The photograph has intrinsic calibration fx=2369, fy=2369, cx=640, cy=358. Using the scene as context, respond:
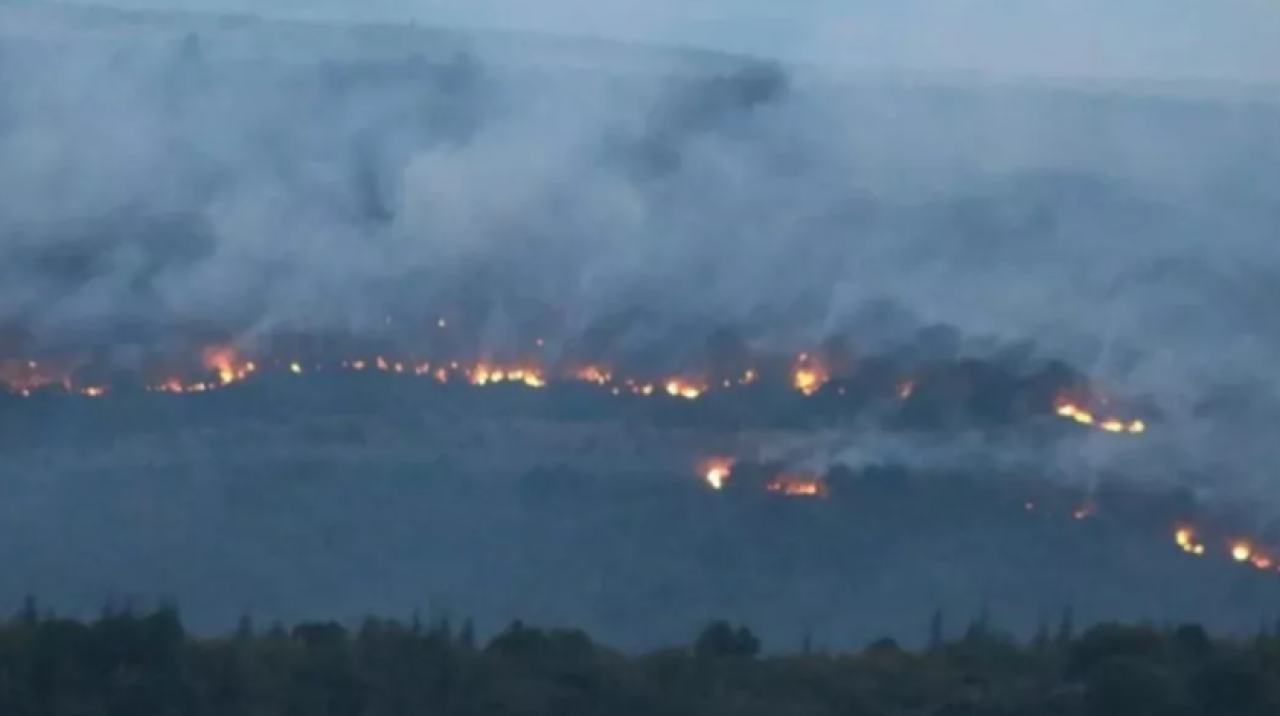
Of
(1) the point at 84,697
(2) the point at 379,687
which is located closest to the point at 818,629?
(2) the point at 379,687

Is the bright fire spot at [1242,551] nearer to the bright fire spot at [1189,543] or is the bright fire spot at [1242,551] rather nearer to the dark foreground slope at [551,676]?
the bright fire spot at [1189,543]

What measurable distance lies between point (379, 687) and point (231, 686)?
4.49 ft

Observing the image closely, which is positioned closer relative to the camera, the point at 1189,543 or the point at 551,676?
the point at 551,676

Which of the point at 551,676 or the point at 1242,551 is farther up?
the point at 1242,551

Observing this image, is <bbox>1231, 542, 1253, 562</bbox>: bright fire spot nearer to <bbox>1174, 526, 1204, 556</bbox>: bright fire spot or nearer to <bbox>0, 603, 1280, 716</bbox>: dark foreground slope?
<bbox>1174, 526, 1204, 556</bbox>: bright fire spot

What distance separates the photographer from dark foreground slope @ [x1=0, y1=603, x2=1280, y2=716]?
70.3 ft

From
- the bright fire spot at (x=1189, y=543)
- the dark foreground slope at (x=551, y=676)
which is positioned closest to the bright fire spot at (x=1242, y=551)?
the bright fire spot at (x=1189, y=543)

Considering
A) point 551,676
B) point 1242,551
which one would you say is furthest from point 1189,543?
point 551,676

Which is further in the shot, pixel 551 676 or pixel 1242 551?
pixel 1242 551

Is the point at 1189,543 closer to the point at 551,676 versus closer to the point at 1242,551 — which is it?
the point at 1242,551

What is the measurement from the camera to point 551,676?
2250cm

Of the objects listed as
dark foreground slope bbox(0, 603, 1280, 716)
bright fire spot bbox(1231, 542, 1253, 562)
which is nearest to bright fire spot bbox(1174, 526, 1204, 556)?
bright fire spot bbox(1231, 542, 1253, 562)

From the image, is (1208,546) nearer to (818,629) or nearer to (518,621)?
(818,629)

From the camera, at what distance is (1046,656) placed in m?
24.5
